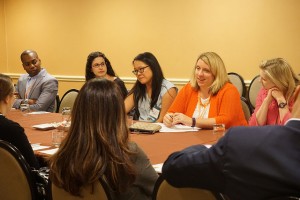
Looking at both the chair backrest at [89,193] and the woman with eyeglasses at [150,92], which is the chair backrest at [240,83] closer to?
the woman with eyeglasses at [150,92]

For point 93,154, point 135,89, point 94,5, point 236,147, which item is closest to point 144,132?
point 135,89

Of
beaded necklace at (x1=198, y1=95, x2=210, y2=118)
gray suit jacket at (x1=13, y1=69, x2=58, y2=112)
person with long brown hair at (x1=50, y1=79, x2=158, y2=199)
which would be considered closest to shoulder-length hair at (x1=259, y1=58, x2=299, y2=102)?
beaded necklace at (x1=198, y1=95, x2=210, y2=118)

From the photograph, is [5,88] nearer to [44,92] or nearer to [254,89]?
[44,92]

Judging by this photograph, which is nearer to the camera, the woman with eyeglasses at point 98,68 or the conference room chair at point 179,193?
the conference room chair at point 179,193

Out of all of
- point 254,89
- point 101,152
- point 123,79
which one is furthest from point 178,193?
point 123,79

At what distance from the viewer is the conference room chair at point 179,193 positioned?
1605mm

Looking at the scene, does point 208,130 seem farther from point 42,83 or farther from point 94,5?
point 94,5

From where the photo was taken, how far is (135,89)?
4477 mm

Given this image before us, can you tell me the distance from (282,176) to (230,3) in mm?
5335

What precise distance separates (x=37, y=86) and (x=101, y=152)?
3.76 metres

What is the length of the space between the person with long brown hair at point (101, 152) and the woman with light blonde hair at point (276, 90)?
1.86 metres

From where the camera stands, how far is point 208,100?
376cm

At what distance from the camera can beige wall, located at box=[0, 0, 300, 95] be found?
5867mm

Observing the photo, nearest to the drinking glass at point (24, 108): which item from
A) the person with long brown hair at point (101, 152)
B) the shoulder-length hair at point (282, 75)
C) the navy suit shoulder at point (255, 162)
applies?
the shoulder-length hair at point (282, 75)
